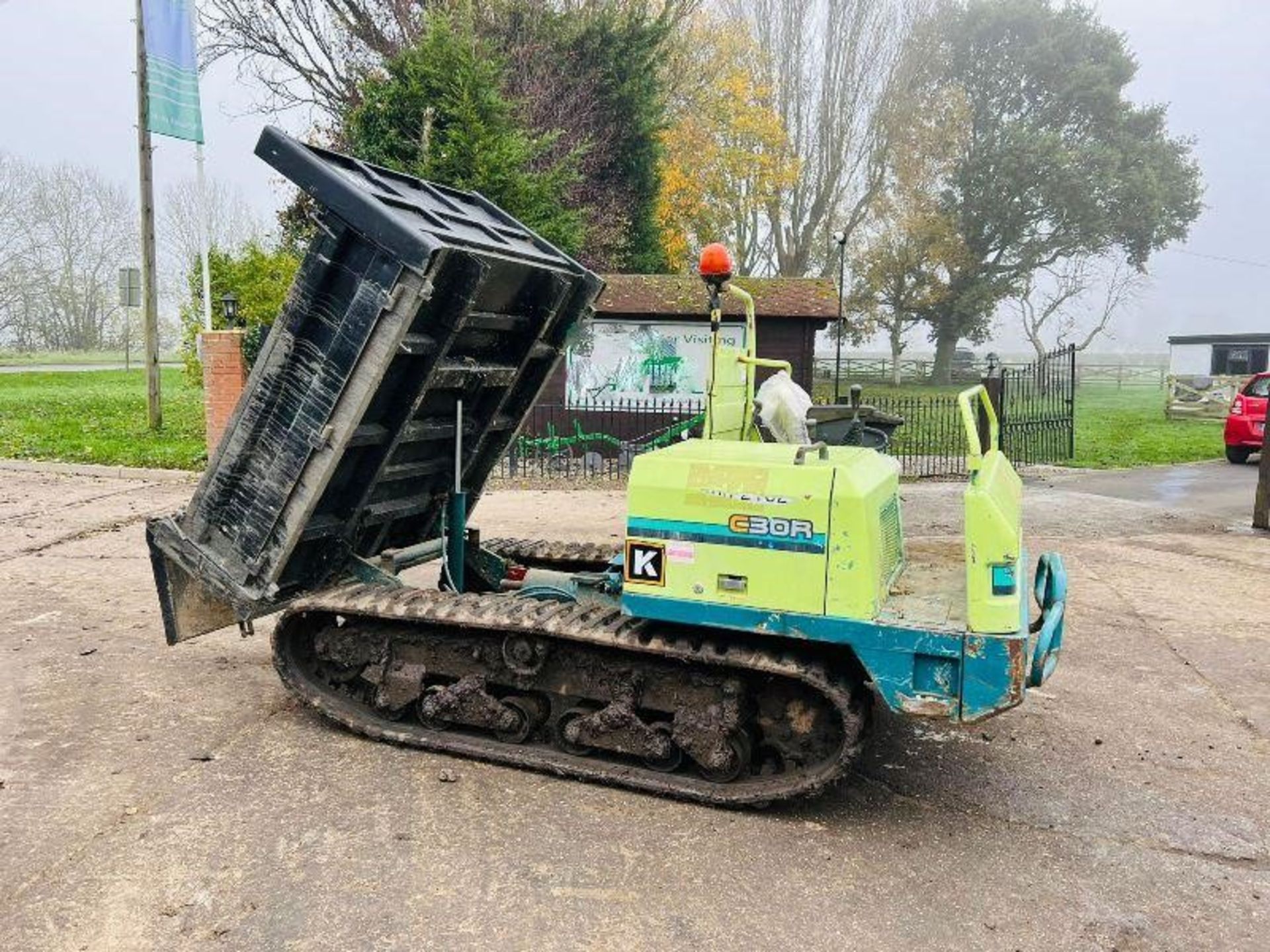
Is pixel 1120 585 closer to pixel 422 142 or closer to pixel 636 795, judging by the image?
pixel 636 795

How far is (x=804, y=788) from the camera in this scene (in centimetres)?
391

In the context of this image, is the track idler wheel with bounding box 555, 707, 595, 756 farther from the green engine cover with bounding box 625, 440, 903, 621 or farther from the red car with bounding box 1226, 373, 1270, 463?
the red car with bounding box 1226, 373, 1270, 463

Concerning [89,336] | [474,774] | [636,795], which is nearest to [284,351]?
[474,774]

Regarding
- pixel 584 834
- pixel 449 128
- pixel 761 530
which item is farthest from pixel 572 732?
pixel 449 128

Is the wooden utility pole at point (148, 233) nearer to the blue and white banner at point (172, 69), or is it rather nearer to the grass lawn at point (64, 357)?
the blue and white banner at point (172, 69)

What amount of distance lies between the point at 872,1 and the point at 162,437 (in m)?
30.4

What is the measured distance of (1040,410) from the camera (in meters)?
17.3

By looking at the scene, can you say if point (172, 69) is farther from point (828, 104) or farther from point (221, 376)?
point (828, 104)

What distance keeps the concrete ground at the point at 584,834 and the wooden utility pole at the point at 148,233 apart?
12.5 meters

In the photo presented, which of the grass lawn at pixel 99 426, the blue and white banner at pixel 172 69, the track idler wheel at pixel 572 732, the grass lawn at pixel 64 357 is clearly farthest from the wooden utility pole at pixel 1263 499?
the grass lawn at pixel 64 357

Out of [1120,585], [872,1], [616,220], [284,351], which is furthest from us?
[872,1]

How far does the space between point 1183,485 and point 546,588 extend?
42.5 feet

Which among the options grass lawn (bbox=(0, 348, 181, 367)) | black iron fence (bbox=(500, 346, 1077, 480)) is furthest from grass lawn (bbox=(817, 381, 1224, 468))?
grass lawn (bbox=(0, 348, 181, 367))

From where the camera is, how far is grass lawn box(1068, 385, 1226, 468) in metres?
18.2
